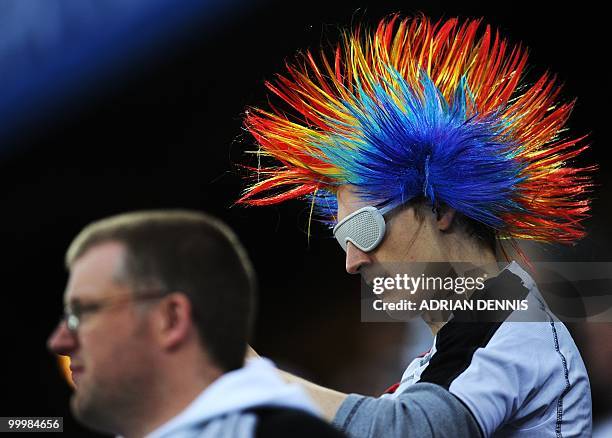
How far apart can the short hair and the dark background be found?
2.62m

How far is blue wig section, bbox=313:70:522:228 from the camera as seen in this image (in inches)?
96.6

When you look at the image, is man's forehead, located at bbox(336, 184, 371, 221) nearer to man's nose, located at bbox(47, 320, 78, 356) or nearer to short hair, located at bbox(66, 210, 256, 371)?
short hair, located at bbox(66, 210, 256, 371)

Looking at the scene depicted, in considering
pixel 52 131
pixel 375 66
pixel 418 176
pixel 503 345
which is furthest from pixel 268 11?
pixel 503 345

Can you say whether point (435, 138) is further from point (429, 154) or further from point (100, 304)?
point (100, 304)

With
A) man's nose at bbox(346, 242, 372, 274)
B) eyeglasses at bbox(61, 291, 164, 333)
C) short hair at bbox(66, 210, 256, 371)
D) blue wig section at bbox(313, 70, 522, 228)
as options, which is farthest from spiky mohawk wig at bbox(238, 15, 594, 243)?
eyeglasses at bbox(61, 291, 164, 333)

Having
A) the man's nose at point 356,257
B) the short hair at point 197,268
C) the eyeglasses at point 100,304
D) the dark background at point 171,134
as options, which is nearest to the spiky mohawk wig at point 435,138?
the man's nose at point 356,257

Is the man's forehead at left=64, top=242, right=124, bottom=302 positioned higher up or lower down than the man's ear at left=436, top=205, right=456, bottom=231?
lower down

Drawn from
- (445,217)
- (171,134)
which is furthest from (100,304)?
(171,134)

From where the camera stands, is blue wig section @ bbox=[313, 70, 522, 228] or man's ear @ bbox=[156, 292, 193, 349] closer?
man's ear @ bbox=[156, 292, 193, 349]

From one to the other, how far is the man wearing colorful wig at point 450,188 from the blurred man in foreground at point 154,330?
634mm

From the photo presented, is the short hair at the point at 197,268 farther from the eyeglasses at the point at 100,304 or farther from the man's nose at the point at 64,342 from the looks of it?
the man's nose at the point at 64,342

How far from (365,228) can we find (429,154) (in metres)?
0.25

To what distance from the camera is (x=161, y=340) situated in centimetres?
151

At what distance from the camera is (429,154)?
2.49 meters
